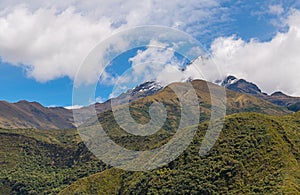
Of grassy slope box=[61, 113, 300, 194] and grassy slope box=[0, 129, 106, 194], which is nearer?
grassy slope box=[61, 113, 300, 194]

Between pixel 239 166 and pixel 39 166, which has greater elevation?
pixel 39 166

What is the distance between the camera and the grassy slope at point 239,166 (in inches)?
2840

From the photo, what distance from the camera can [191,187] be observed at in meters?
78.6

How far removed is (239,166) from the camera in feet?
254

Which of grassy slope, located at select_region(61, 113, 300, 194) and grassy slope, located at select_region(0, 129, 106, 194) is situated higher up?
grassy slope, located at select_region(0, 129, 106, 194)

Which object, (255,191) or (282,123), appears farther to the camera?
(282,123)

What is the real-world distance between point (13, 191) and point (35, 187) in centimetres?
906

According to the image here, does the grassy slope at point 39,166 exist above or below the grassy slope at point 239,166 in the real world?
above

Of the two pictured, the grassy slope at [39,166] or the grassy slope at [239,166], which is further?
the grassy slope at [39,166]

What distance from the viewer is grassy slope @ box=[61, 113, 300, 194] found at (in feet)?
237

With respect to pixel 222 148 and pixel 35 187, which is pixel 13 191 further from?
pixel 222 148

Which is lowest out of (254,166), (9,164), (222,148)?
(254,166)

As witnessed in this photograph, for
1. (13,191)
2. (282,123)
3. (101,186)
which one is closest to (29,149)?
(13,191)

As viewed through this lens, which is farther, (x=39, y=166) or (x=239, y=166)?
(x=39, y=166)
